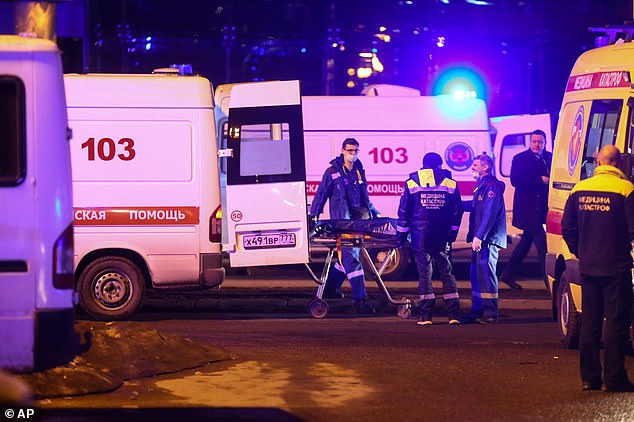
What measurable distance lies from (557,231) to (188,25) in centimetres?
1498

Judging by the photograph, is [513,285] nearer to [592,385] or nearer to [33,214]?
[592,385]

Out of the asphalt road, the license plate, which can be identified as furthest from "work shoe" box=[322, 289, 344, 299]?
the license plate

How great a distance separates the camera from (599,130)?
11938 millimetres

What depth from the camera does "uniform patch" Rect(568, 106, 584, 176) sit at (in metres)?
12.3

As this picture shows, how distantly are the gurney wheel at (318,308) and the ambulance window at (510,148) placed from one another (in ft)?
24.3

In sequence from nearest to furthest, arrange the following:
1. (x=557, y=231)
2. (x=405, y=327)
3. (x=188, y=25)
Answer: (x=557, y=231)
(x=405, y=327)
(x=188, y=25)

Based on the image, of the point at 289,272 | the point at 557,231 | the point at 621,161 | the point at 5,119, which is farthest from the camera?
the point at 289,272

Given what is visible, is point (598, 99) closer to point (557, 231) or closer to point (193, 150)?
point (557, 231)

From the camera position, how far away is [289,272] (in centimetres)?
2002

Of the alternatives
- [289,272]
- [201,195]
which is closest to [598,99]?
[201,195]

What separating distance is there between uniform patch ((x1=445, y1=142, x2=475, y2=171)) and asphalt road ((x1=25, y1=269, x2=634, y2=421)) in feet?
12.9

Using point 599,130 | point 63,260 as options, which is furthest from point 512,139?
point 63,260

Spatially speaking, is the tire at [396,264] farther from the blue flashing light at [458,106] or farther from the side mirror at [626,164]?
the side mirror at [626,164]

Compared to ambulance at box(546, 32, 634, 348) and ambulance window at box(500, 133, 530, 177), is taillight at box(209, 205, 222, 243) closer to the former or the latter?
ambulance at box(546, 32, 634, 348)
